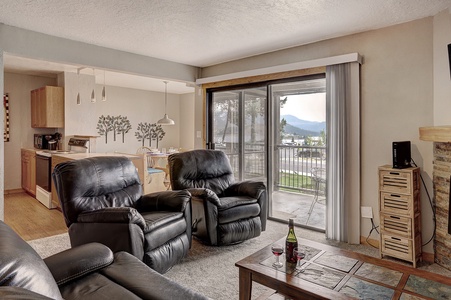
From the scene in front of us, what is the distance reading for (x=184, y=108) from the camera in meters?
Result: 8.92

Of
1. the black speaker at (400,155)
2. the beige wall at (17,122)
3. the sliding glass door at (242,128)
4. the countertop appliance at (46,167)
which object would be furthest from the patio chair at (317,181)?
the beige wall at (17,122)

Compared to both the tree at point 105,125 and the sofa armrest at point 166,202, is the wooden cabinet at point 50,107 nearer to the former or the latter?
the tree at point 105,125

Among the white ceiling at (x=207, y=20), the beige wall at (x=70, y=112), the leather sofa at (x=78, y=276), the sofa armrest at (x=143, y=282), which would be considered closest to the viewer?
the leather sofa at (x=78, y=276)

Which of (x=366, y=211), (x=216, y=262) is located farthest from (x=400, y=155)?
(x=216, y=262)

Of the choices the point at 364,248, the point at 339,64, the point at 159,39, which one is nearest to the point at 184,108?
the point at 159,39

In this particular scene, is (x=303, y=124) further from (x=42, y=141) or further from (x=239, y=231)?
(x=42, y=141)

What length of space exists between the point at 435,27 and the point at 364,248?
2.40 metres

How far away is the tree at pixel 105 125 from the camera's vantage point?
24.0 feet

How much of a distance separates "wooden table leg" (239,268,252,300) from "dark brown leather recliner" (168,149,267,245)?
1.23m

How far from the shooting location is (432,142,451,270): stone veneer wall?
8.91 ft

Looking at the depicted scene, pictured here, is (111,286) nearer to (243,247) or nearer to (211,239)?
(211,239)

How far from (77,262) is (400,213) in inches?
111

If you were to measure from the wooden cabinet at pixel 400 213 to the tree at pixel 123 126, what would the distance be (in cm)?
645

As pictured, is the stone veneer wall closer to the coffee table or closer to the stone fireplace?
the stone fireplace
